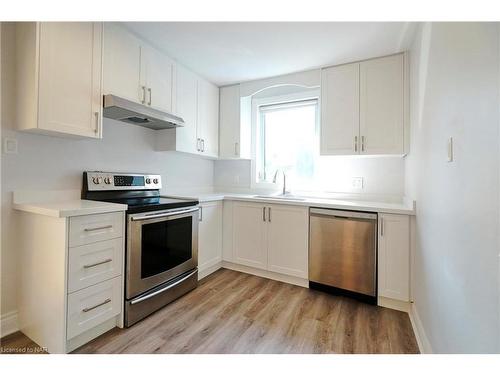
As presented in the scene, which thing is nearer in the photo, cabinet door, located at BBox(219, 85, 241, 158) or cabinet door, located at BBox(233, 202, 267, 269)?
cabinet door, located at BBox(233, 202, 267, 269)

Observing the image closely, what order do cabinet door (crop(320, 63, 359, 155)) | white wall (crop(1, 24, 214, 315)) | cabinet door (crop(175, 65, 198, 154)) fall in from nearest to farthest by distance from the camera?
white wall (crop(1, 24, 214, 315)) → cabinet door (crop(320, 63, 359, 155)) → cabinet door (crop(175, 65, 198, 154))

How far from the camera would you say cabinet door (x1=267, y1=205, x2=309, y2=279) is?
2385mm

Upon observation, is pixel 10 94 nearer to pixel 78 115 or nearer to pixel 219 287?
pixel 78 115

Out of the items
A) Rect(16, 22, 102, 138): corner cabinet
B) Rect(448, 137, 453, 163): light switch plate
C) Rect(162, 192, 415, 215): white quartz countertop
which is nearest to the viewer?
Rect(448, 137, 453, 163): light switch plate

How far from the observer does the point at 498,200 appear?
743mm

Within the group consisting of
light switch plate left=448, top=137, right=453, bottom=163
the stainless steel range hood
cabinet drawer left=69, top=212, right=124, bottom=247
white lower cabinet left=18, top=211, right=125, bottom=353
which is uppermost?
the stainless steel range hood

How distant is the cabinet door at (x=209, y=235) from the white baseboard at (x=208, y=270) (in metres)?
0.02

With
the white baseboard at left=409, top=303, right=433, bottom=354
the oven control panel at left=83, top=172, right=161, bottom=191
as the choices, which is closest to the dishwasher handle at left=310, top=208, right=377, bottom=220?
the white baseboard at left=409, top=303, right=433, bottom=354

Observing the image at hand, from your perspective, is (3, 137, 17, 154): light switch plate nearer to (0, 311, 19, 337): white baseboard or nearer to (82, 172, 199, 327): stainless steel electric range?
(82, 172, 199, 327): stainless steel electric range

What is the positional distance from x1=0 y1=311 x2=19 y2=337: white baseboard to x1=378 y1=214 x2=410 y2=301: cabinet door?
2.79 metres

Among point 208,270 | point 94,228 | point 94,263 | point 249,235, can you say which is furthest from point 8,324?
point 249,235

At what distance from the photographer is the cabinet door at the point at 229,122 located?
3.04 metres

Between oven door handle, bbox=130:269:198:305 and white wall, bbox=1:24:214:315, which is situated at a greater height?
white wall, bbox=1:24:214:315
